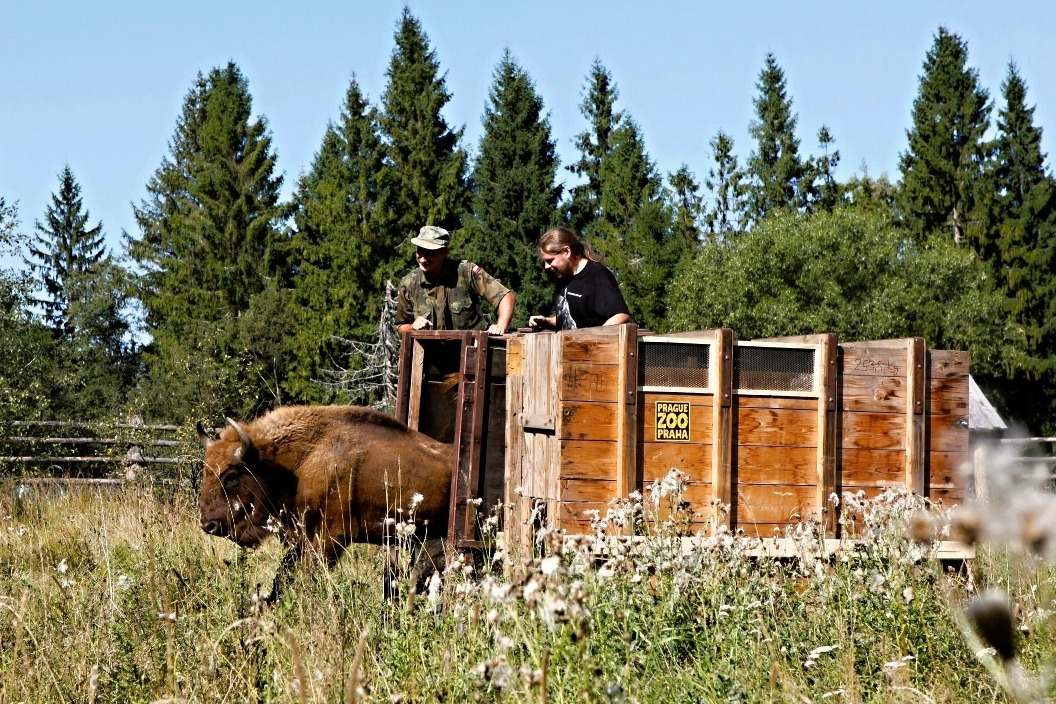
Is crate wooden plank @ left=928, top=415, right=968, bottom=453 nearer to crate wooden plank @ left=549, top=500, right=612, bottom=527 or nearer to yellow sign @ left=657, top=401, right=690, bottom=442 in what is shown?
yellow sign @ left=657, top=401, right=690, bottom=442

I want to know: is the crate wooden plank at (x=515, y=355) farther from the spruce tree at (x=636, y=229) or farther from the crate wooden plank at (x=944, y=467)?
the spruce tree at (x=636, y=229)

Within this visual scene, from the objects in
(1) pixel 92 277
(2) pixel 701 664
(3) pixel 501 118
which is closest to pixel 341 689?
(2) pixel 701 664

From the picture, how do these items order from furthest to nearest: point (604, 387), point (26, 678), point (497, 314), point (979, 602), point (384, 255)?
point (384, 255)
point (497, 314)
point (604, 387)
point (26, 678)
point (979, 602)

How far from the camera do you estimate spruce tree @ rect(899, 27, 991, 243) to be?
174 ft

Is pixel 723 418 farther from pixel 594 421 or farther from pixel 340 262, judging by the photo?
pixel 340 262

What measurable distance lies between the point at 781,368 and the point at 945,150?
1960 inches

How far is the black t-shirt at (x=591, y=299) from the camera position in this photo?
8.09 m

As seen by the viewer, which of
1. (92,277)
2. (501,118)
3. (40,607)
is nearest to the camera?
(40,607)

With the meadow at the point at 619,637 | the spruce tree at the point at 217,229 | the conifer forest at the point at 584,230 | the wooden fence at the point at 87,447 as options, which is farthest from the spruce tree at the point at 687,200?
the meadow at the point at 619,637

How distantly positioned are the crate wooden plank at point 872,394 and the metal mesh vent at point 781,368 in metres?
0.22

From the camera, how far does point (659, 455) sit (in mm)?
6793

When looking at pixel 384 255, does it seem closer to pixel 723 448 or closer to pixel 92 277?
pixel 92 277

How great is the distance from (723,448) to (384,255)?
4260 cm

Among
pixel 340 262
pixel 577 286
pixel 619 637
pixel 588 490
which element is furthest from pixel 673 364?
pixel 340 262
